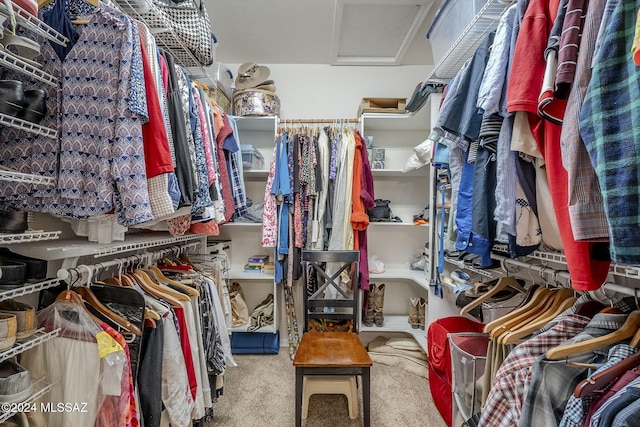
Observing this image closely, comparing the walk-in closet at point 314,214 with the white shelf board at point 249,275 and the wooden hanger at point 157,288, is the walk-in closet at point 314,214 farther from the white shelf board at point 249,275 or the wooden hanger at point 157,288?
the white shelf board at point 249,275

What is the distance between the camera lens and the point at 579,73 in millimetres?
631

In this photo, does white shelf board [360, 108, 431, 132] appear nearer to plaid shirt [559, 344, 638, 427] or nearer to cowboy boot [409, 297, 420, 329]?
cowboy boot [409, 297, 420, 329]

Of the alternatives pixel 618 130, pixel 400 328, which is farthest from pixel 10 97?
pixel 400 328

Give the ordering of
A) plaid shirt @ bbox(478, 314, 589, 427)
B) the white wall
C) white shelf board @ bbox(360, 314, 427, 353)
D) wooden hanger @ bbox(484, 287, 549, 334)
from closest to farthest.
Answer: plaid shirt @ bbox(478, 314, 589, 427) → wooden hanger @ bbox(484, 287, 549, 334) → white shelf board @ bbox(360, 314, 427, 353) → the white wall

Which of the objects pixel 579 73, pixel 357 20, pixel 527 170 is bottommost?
pixel 527 170

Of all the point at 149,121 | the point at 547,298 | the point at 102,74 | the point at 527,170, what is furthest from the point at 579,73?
the point at 102,74

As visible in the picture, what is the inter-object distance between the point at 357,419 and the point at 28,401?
4.82ft

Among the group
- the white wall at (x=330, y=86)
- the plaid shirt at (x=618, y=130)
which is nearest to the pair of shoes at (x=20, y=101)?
the plaid shirt at (x=618, y=130)

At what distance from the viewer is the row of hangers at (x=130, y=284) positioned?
38.6 inches

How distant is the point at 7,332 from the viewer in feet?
2.42

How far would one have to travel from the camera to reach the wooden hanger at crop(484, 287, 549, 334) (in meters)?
1.05

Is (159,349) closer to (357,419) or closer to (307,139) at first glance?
(357,419)

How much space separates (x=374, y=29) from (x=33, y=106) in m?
2.12

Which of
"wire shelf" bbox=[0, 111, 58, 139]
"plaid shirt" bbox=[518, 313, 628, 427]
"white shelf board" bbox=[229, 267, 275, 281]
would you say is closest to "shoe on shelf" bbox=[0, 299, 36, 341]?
"wire shelf" bbox=[0, 111, 58, 139]
